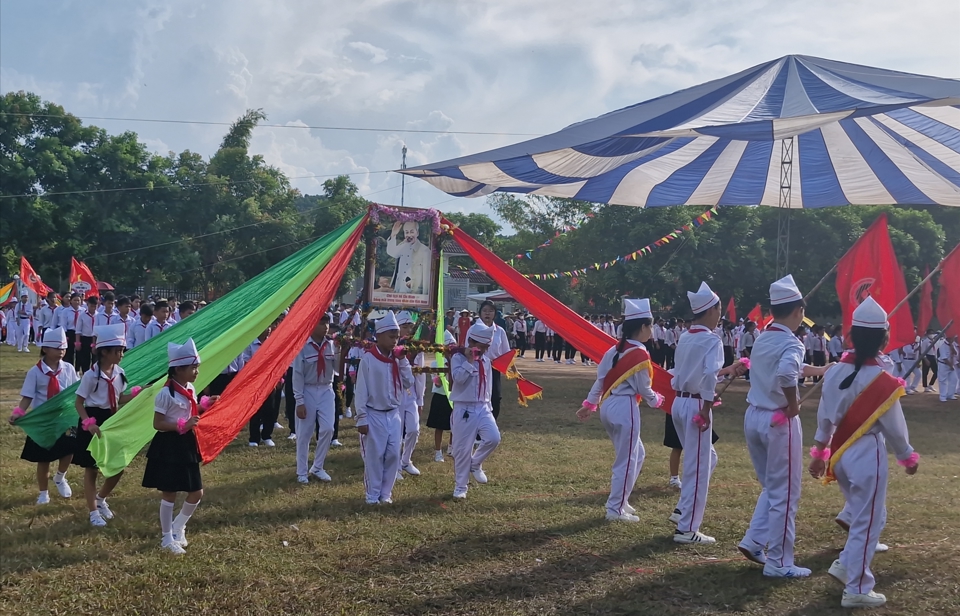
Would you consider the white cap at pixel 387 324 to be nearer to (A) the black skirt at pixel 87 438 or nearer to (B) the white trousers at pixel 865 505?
(A) the black skirt at pixel 87 438

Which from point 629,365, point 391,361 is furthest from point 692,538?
point 391,361

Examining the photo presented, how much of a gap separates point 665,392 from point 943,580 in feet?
8.92

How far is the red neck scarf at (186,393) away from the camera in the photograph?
18.7ft

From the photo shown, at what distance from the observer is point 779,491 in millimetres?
5273

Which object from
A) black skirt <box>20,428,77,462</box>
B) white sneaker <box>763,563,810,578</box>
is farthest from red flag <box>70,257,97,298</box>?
white sneaker <box>763,563,810,578</box>

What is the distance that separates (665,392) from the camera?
24.0 ft

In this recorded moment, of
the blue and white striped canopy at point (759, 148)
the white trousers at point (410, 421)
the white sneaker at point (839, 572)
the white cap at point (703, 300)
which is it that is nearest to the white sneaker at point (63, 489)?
the white trousers at point (410, 421)

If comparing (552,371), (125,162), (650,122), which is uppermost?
(125,162)

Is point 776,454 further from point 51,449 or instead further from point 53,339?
point 53,339

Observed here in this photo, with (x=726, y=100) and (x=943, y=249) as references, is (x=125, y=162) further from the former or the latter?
(x=943, y=249)

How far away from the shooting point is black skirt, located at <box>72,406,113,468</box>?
21.2 ft

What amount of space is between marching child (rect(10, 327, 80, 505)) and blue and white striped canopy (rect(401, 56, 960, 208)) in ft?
12.3

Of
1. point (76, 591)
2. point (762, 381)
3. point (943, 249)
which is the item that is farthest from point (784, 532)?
point (943, 249)

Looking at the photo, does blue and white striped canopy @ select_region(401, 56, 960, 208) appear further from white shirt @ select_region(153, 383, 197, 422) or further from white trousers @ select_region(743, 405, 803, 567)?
white shirt @ select_region(153, 383, 197, 422)
